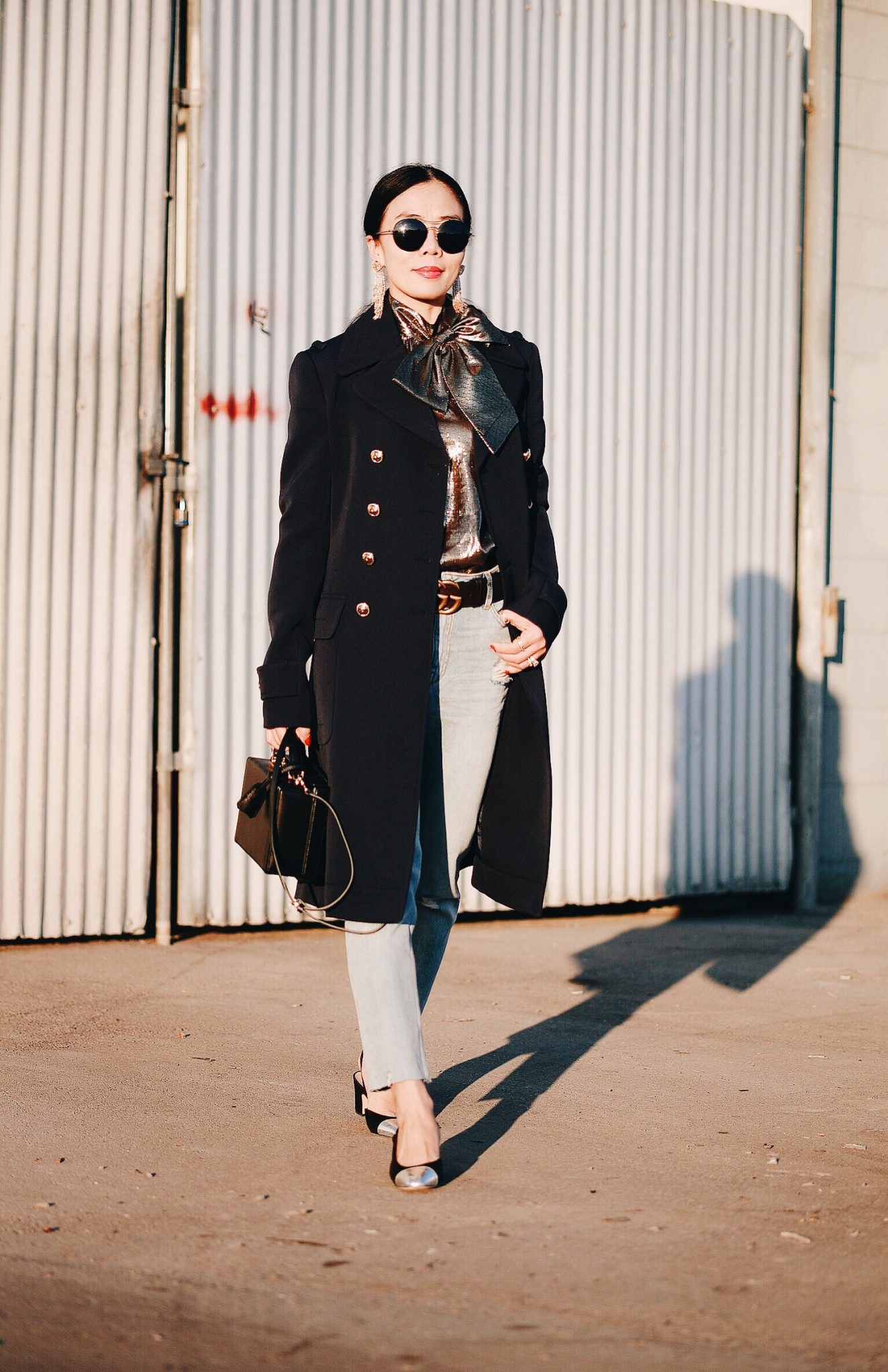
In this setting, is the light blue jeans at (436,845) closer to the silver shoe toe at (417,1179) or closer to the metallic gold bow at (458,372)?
the silver shoe toe at (417,1179)

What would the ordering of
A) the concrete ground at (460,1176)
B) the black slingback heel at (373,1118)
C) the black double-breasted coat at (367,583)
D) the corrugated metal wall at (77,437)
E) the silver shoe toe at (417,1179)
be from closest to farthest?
the concrete ground at (460,1176) → the silver shoe toe at (417,1179) → the black double-breasted coat at (367,583) → the black slingback heel at (373,1118) → the corrugated metal wall at (77,437)

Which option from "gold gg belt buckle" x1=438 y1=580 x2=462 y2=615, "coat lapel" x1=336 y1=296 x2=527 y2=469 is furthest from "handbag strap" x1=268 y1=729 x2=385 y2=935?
"coat lapel" x1=336 y1=296 x2=527 y2=469

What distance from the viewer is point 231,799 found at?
6004 mm

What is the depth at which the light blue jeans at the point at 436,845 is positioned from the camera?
10.3 feet

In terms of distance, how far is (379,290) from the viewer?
3383mm

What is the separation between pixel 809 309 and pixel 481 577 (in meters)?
4.42

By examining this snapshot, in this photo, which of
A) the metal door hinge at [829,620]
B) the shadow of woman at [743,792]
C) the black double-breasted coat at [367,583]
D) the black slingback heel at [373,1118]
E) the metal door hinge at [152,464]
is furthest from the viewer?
the metal door hinge at [829,620]

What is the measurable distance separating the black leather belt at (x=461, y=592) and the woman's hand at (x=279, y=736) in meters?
0.39

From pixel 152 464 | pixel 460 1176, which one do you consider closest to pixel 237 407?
pixel 152 464

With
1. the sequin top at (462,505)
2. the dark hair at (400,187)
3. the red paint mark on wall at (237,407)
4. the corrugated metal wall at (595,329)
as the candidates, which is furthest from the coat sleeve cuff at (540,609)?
the red paint mark on wall at (237,407)

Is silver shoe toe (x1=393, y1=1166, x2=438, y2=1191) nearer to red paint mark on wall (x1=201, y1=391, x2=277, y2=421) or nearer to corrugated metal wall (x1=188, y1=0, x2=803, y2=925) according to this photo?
corrugated metal wall (x1=188, y1=0, x2=803, y2=925)

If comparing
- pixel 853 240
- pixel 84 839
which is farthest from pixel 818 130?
pixel 84 839

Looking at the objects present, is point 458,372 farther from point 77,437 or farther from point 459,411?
point 77,437

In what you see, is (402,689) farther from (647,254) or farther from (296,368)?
(647,254)
